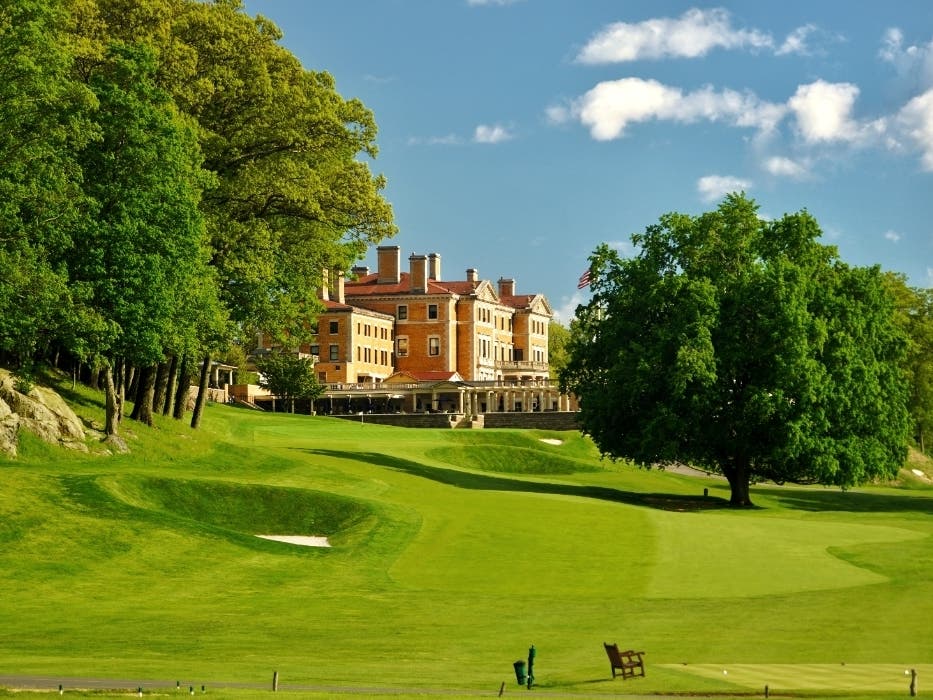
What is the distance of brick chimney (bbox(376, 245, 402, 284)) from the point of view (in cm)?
16525

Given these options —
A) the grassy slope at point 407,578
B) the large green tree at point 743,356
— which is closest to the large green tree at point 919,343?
the large green tree at point 743,356

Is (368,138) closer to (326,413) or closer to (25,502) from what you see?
(25,502)

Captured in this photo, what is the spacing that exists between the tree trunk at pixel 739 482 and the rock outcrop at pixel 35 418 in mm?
A: 33991

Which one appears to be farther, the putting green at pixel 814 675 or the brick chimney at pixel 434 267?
the brick chimney at pixel 434 267

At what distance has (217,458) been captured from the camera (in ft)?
211

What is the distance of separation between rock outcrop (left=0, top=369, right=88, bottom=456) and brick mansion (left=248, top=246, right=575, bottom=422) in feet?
280

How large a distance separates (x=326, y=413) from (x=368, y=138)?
76779 mm

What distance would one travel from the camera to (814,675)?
2667 centimetres

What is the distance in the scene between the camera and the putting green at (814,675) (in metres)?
25.0

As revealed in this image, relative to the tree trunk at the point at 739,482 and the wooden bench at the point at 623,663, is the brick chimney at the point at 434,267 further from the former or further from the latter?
the wooden bench at the point at 623,663

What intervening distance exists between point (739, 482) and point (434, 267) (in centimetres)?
10076

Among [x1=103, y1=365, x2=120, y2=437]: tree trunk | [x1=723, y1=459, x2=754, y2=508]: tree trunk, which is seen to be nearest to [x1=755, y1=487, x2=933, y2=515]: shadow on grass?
[x1=723, y1=459, x2=754, y2=508]: tree trunk

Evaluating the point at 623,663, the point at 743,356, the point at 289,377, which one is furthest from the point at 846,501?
the point at 623,663

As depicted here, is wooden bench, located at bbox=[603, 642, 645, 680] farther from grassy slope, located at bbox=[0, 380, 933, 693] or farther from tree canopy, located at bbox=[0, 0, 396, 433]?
tree canopy, located at bbox=[0, 0, 396, 433]
